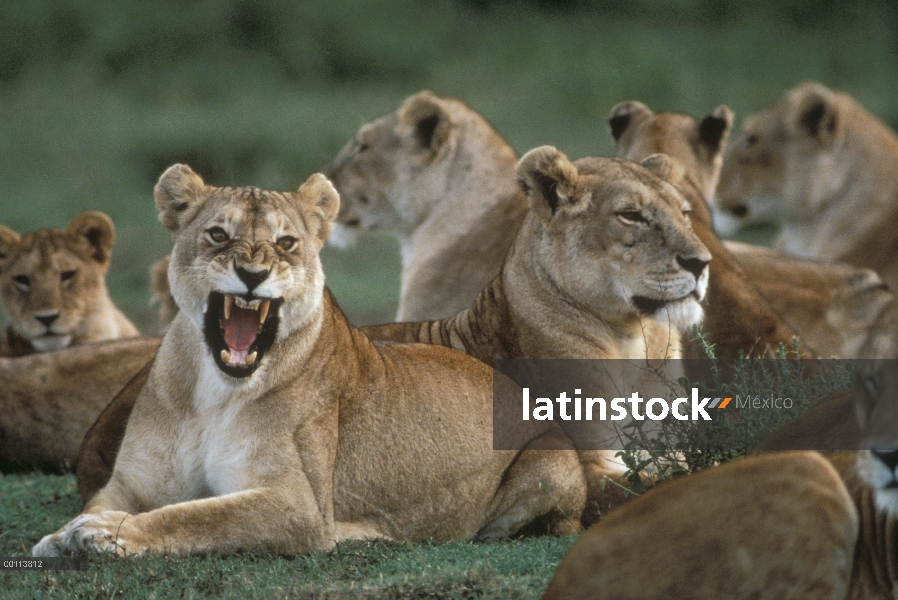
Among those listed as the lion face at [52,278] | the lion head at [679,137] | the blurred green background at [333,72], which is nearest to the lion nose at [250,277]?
the lion head at [679,137]

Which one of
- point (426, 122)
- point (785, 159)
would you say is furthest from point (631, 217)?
point (785, 159)

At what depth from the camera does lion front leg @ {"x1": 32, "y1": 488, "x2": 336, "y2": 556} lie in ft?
14.6

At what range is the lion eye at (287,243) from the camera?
4.78 meters

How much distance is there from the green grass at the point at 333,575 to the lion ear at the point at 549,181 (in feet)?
4.38

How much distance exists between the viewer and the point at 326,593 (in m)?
4.12

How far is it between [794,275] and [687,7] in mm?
19419

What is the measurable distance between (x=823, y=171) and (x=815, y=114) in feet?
1.18

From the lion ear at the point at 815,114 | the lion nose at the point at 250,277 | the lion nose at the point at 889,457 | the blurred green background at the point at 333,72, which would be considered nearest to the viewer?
the lion nose at the point at 889,457

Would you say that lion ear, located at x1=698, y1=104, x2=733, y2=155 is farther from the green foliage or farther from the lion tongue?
the lion tongue

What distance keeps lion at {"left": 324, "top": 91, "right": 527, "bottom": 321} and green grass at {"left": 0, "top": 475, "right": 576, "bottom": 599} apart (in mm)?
2934

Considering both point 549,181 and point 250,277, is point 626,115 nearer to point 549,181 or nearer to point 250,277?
point 549,181

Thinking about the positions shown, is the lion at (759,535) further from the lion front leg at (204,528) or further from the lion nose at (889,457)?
the lion front leg at (204,528)

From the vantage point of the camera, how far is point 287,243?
189 inches

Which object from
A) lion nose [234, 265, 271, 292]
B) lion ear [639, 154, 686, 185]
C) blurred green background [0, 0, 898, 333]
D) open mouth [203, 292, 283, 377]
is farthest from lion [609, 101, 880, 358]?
blurred green background [0, 0, 898, 333]
